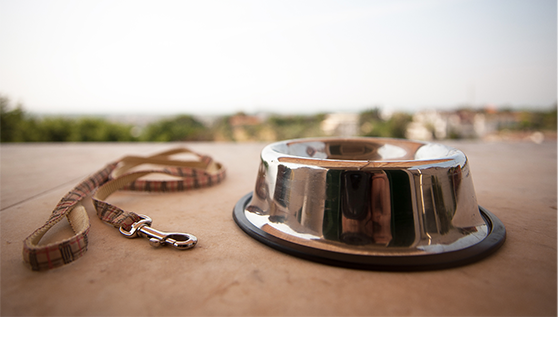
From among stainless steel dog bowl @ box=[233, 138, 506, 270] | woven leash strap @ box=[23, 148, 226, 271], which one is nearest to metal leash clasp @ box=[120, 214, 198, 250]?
woven leash strap @ box=[23, 148, 226, 271]

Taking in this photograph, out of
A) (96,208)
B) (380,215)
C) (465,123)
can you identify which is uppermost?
(380,215)

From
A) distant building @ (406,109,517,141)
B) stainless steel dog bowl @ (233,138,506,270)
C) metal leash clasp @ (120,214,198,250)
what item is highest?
stainless steel dog bowl @ (233,138,506,270)

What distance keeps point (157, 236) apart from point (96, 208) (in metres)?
0.40

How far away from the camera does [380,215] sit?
0.67 metres

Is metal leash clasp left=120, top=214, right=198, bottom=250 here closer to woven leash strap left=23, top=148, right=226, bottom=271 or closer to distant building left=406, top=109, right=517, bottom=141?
woven leash strap left=23, top=148, right=226, bottom=271

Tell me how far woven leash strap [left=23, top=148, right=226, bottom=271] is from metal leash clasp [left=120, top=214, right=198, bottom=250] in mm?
32

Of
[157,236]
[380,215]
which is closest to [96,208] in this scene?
[157,236]

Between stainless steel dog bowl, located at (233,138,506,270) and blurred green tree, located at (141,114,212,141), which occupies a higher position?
stainless steel dog bowl, located at (233,138,506,270)

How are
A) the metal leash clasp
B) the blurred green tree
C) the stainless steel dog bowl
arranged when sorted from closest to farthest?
1. the stainless steel dog bowl
2. the metal leash clasp
3. the blurred green tree

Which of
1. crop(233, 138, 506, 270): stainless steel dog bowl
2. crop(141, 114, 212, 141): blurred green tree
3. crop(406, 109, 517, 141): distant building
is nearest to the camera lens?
crop(233, 138, 506, 270): stainless steel dog bowl

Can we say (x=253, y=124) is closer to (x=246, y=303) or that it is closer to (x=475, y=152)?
(x=475, y=152)

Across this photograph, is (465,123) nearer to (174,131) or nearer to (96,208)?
(174,131)

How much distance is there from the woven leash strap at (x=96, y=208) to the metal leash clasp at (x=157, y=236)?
0.03 m

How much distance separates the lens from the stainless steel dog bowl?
0.67 metres
